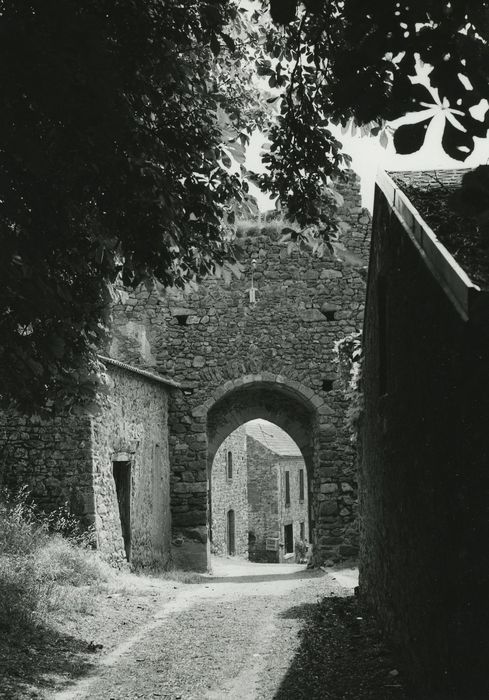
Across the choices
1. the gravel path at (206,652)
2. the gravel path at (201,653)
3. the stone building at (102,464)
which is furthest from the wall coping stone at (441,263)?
the stone building at (102,464)

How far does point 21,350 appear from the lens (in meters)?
5.81

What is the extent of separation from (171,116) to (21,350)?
6.88ft

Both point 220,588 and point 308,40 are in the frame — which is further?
point 220,588

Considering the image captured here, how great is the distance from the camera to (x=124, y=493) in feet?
42.2

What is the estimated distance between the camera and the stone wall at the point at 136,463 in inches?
454

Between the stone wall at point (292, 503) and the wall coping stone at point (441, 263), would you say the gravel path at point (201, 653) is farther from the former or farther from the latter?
the stone wall at point (292, 503)

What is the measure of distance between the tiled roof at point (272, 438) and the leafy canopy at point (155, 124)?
2776 centimetres

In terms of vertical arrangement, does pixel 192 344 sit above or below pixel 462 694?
above

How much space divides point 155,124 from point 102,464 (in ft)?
22.6

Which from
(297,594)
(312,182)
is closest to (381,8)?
(312,182)

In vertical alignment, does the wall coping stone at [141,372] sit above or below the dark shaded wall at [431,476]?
above

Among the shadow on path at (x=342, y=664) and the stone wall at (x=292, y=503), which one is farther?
the stone wall at (x=292, y=503)

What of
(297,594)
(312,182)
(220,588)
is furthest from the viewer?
(220,588)

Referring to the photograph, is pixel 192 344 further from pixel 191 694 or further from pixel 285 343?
pixel 191 694
